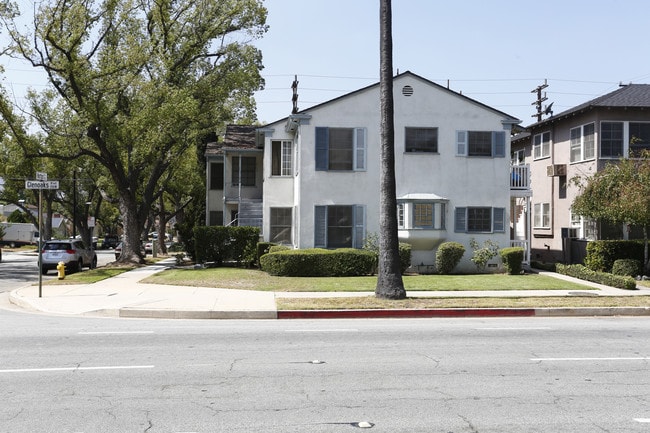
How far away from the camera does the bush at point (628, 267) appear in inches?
859

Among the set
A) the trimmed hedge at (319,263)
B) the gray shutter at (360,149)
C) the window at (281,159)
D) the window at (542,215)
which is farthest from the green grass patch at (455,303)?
the window at (542,215)

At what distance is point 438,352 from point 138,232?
82.9 feet

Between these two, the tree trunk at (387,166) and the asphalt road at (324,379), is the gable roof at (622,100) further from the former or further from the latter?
the asphalt road at (324,379)

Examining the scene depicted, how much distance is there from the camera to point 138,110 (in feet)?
94.0

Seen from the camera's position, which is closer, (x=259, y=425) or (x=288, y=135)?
(x=259, y=425)

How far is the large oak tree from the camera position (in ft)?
89.1

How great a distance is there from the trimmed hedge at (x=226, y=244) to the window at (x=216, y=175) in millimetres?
8375

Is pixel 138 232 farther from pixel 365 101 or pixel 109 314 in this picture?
pixel 109 314

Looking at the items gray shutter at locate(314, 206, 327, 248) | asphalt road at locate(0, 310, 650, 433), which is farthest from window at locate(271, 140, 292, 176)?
asphalt road at locate(0, 310, 650, 433)

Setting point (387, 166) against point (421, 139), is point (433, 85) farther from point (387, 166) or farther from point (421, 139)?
point (387, 166)

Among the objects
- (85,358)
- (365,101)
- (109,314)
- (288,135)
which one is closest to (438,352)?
(85,358)

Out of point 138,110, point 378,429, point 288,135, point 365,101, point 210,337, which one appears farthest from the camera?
point 138,110

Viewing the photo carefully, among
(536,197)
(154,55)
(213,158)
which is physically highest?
(154,55)

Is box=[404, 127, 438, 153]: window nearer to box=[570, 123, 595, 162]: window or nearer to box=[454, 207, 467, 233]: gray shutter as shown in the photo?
box=[454, 207, 467, 233]: gray shutter
